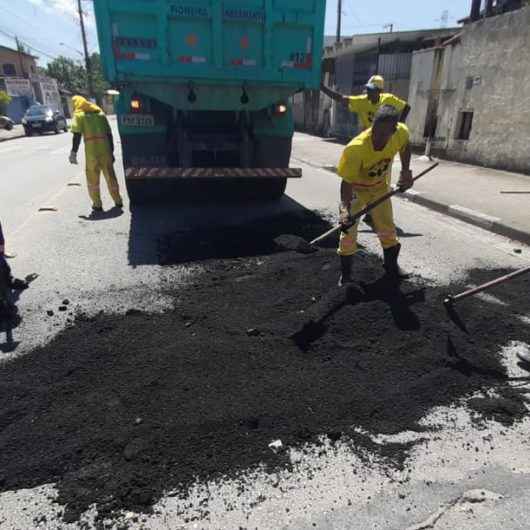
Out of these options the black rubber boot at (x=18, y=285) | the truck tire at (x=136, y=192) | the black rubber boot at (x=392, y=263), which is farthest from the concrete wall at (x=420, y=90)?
the black rubber boot at (x=18, y=285)

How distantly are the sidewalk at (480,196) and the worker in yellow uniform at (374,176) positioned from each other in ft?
8.89

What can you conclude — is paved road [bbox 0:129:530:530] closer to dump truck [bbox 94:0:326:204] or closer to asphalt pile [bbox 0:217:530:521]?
asphalt pile [bbox 0:217:530:521]

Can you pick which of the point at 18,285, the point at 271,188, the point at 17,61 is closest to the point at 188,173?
the point at 271,188

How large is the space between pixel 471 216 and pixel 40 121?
25979 mm

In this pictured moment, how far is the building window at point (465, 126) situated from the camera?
38.5ft

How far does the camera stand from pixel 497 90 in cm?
1052

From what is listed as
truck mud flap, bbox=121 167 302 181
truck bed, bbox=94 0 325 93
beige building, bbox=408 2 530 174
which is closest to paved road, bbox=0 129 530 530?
truck mud flap, bbox=121 167 302 181

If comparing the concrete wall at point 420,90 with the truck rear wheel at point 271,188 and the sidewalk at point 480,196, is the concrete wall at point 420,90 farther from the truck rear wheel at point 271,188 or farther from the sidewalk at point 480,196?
the truck rear wheel at point 271,188

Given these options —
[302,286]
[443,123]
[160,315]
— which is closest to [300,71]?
[302,286]

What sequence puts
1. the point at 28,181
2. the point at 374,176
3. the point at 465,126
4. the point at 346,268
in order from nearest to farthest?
the point at 374,176 → the point at 346,268 → the point at 28,181 → the point at 465,126

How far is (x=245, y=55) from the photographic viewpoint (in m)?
5.65

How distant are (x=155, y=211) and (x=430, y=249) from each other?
4.29 m

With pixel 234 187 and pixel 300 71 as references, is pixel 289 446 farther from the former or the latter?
pixel 234 187

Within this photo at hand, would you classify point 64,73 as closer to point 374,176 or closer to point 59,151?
point 59,151
